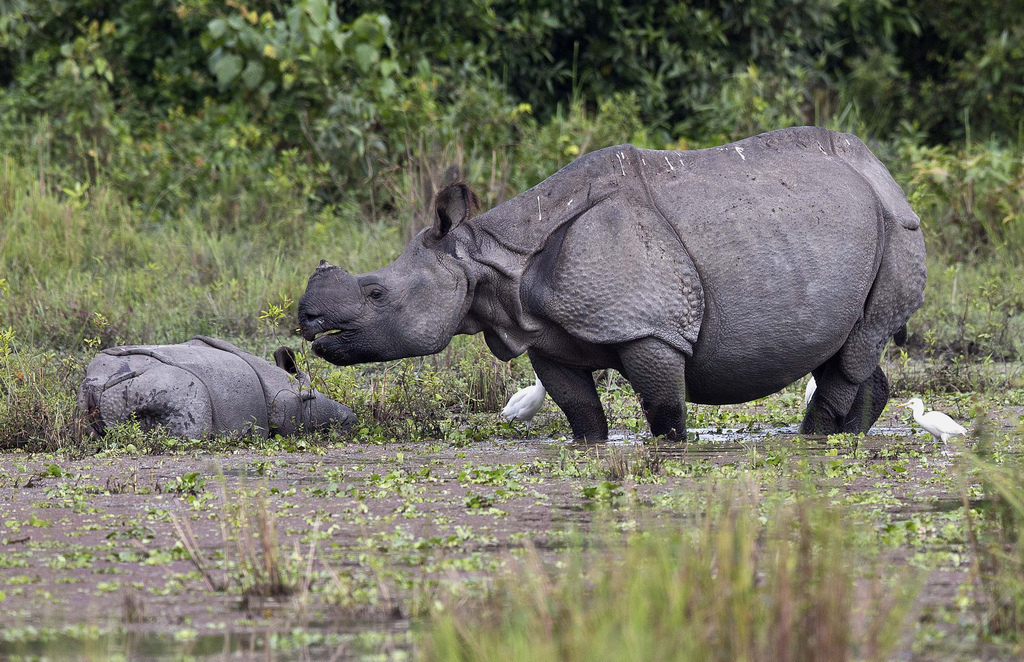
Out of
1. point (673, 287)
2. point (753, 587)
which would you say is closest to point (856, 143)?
point (673, 287)

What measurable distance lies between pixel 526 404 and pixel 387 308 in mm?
1213

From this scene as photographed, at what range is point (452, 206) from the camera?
614 centimetres

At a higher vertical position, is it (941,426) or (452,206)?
(452,206)

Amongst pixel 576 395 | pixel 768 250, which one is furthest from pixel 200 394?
pixel 768 250

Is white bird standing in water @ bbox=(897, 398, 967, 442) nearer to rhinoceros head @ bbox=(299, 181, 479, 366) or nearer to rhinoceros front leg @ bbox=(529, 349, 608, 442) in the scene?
rhinoceros front leg @ bbox=(529, 349, 608, 442)

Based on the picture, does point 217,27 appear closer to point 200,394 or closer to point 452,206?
point 200,394

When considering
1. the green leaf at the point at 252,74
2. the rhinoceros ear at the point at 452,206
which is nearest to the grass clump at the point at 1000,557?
the rhinoceros ear at the point at 452,206

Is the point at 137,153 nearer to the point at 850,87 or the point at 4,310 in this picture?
the point at 4,310

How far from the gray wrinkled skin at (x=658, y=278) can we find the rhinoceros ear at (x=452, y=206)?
0.01 m

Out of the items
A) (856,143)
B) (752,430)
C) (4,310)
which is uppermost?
(856,143)

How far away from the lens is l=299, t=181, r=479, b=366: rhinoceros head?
5918 millimetres

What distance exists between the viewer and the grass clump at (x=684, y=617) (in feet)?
8.64

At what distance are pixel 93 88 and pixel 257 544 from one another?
357 inches

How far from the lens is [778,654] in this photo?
8.96ft
